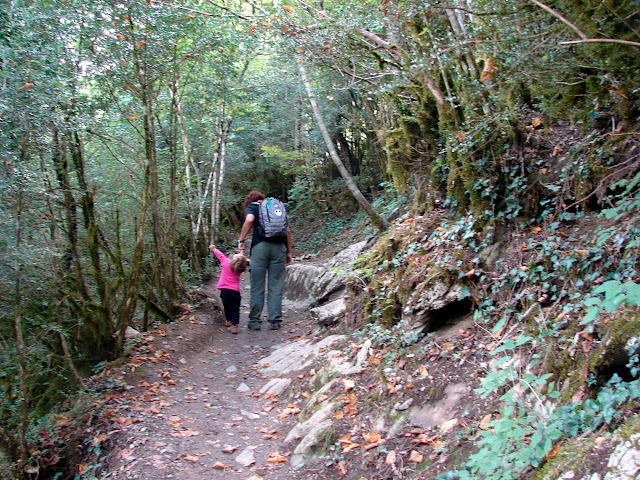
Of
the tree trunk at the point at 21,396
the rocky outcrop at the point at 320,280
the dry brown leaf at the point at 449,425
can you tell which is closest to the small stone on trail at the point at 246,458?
the dry brown leaf at the point at 449,425

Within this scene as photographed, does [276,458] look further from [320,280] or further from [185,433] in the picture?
[320,280]

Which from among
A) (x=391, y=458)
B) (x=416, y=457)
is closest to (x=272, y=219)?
(x=391, y=458)

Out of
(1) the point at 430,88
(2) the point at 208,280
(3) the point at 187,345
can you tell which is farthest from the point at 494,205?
(2) the point at 208,280

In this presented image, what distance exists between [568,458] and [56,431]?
15.5 ft

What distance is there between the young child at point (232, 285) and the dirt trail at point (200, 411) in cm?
33

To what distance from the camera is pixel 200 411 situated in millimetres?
5070

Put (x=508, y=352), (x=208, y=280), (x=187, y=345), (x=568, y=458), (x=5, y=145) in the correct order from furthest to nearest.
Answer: (x=208, y=280)
(x=187, y=345)
(x=5, y=145)
(x=508, y=352)
(x=568, y=458)

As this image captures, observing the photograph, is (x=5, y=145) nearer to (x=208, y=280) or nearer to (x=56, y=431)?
(x=56, y=431)

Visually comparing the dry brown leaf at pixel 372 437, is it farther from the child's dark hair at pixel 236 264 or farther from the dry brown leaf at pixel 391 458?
the child's dark hair at pixel 236 264

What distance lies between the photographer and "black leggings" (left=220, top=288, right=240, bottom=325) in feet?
25.6

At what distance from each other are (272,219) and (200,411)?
342cm

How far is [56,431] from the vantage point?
467 centimetres

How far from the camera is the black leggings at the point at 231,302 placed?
7801mm

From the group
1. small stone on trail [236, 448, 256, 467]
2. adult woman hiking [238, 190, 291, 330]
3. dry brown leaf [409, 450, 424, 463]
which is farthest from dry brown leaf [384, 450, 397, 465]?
adult woman hiking [238, 190, 291, 330]
